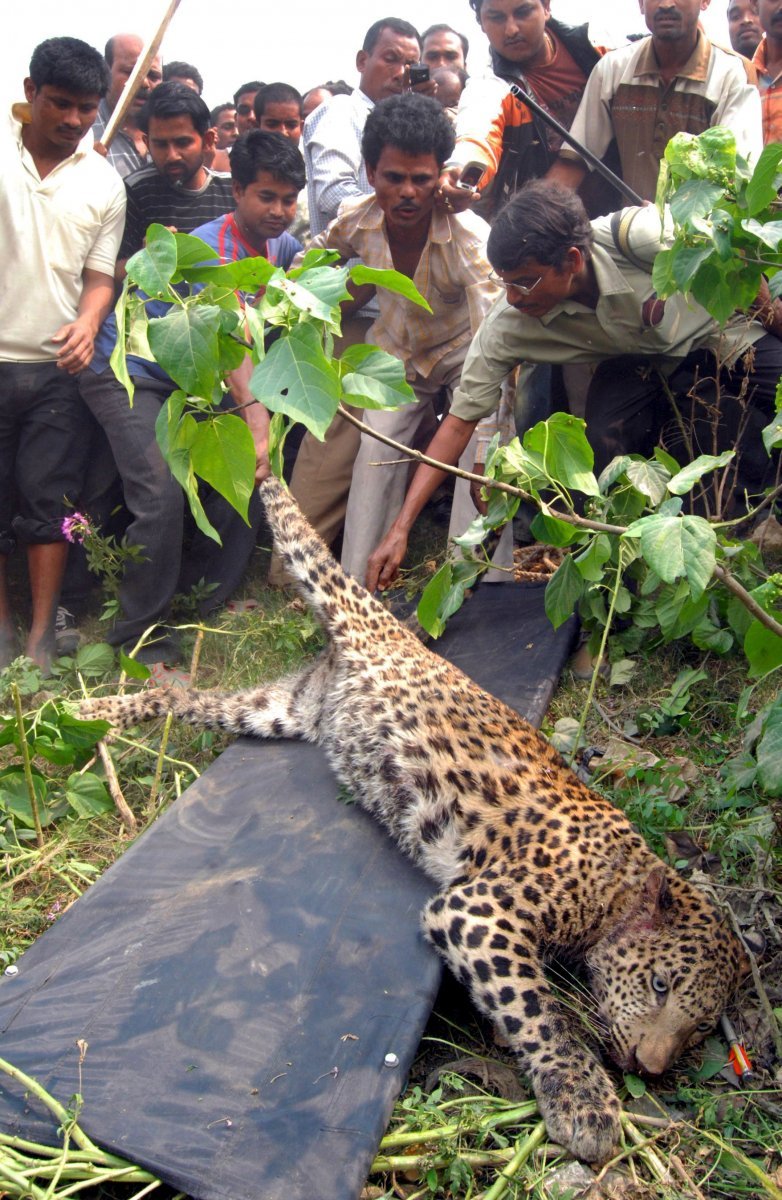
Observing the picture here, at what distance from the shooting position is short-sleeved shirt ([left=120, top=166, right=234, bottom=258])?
6309 mm

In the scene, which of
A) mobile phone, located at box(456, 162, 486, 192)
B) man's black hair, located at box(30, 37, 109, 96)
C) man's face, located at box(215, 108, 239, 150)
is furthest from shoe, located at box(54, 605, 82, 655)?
man's face, located at box(215, 108, 239, 150)

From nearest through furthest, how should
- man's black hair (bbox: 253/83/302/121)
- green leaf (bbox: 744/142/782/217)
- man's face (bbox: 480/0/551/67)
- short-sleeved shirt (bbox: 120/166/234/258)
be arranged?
green leaf (bbox: 744/142/782/217)
man's face (bbox: 480/0/551/67)
short-sleeved shirt (bbox: 120/166/234/258)
man's black hair (bbox: 253/83/302/121)

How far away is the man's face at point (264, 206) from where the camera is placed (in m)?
5.98

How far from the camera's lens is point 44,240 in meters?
5.77

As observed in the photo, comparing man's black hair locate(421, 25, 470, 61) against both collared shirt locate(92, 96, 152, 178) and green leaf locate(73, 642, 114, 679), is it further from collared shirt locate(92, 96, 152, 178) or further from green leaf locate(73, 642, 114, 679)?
green leaf locate(73, 642, 114, 679)

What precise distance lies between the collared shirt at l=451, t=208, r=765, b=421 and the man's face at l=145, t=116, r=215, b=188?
7.48 feet

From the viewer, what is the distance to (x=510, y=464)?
3.26 meters

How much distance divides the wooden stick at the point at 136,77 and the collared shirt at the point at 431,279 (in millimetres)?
1710

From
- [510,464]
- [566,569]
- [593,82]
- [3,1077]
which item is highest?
[593,82]

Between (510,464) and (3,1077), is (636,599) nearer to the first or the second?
(510,464)

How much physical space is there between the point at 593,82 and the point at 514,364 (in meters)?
1.77

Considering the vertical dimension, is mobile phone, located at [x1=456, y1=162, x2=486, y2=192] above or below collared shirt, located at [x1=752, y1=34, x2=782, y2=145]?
below

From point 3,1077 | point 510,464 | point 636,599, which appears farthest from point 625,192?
point 3,1077

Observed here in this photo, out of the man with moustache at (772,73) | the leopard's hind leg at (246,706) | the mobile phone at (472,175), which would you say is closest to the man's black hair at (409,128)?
the mobile phone at (472,175)
